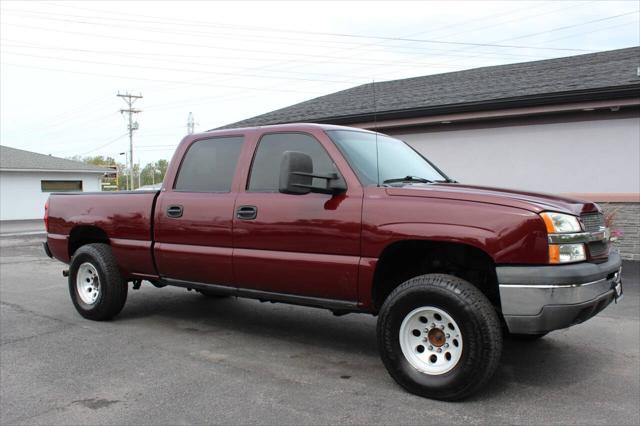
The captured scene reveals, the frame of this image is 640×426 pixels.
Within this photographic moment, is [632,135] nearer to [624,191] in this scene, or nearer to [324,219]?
[624,191]

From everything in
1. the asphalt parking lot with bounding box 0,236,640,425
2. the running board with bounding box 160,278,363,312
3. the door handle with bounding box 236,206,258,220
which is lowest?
the asphalt parking lot with bounding box 0,236,640,425

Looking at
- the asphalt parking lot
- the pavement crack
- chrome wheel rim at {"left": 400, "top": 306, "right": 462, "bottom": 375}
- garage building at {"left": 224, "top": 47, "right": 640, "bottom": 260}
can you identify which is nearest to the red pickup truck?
chrome wheel rim at {"left": 400, "top": 306, "right": 462, "bottom": 375}

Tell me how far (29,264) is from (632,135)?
1205 cm

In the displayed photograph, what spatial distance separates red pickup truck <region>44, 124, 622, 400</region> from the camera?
364 cm

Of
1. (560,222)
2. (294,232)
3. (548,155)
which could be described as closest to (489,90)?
(548,155)

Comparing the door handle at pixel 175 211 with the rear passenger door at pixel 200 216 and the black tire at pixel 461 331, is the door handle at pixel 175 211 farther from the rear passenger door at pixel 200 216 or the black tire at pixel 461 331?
the black tire at pixel 461 331

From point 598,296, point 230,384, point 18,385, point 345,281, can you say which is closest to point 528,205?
point 598,296

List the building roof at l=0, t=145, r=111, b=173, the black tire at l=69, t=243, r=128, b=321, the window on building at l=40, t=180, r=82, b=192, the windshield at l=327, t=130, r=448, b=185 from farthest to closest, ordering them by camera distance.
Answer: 1. the window on building at l=40, t=180, r=82, b=192
2. the building roof at l=0, t=145, r=111, b=173
3. the black tire at l=69, t=243, r=128, b=321
4. the windshield at l=327, t=130, r=448, b=185

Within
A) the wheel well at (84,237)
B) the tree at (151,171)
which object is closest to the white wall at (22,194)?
the wheel well at (84,237)

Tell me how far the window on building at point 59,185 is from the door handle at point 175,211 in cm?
2712

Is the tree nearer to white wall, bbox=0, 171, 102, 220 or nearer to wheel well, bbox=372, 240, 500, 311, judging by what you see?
white wall, bbox=0, 171, 102, 220

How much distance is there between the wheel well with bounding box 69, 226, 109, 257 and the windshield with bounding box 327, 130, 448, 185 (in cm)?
306

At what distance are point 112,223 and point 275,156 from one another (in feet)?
7.03

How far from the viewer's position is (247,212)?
15.8ft
